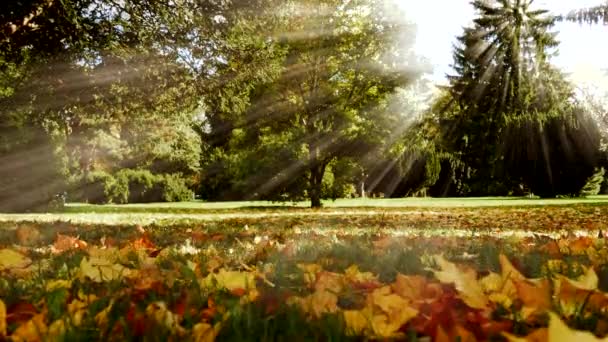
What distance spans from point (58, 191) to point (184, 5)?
15352 mm

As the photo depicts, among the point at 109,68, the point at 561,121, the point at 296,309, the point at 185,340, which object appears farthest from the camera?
the point at 561,121

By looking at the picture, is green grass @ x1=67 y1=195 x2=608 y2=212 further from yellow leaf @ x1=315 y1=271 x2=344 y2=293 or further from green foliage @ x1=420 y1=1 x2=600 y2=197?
yellow leaf @ x1=315 y1=271 x2=344 y2=293

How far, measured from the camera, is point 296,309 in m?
1.39

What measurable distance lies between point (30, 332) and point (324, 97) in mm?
18287

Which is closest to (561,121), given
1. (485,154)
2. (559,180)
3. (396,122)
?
(559,180)

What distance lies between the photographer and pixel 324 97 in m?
19.1

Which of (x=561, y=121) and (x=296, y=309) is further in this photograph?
(x=561, y=121)

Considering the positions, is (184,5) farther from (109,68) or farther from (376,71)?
(376,71)

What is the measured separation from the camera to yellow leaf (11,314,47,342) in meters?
1.12

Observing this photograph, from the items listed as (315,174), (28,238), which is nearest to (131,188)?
(315,174)

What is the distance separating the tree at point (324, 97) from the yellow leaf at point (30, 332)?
1676 centimetres

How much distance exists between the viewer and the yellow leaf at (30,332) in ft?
3.67

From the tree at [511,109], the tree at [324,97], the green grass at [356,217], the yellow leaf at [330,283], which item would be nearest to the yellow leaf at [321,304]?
the yellow leaf at [330,283]

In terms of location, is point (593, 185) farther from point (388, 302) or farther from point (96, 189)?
point (388, 302)
